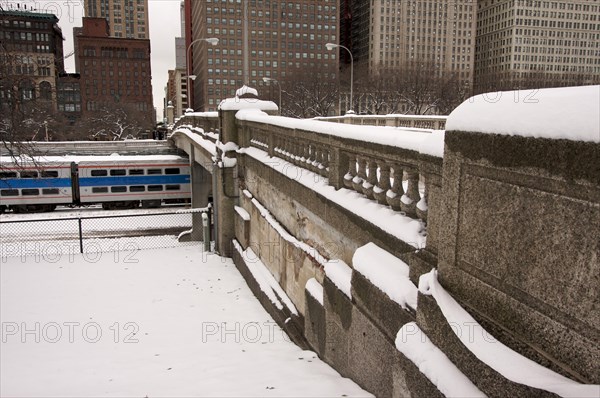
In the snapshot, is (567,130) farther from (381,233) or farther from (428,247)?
(381,233)

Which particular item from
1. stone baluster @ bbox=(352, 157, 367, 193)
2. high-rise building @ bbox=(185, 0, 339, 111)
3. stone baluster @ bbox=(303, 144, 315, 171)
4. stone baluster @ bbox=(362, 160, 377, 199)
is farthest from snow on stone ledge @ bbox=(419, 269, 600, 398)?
high-rise building @ bbox=(185, 0, 339, 111)

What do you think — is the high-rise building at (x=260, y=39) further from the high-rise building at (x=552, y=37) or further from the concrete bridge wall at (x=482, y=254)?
the concrete bridge wall at (x=482, y=254)

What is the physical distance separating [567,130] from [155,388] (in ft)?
17.9

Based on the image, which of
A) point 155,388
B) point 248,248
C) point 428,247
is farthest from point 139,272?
point 428,247

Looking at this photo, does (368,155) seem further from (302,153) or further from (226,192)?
(226,192)

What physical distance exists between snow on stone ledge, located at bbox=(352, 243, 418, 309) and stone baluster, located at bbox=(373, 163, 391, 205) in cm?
52

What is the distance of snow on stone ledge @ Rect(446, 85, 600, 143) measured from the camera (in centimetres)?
217

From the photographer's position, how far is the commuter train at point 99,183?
117 ft

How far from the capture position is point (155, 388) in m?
5.98

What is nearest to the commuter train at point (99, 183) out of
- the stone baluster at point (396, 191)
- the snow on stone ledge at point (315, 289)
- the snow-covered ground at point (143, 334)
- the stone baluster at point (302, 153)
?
the snow-covered ground at point (143, 334)

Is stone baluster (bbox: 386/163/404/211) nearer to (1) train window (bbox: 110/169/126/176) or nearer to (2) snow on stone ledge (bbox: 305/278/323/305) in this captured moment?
(2) snow on stone ledge (bbox: 305/278/323/305)

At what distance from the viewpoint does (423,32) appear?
497 ft

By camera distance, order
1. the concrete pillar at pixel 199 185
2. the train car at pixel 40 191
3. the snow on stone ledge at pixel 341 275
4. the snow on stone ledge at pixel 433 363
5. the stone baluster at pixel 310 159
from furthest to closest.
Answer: the train car at pixel 40 191 → the concrete pillar at pixel 199 185 → the stone baluster at pixel 310 159 → the snow on stone ledge at pixel 341 275 → the snow on stone ledge at pixel 433 363

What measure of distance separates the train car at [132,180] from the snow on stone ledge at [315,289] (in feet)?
104
